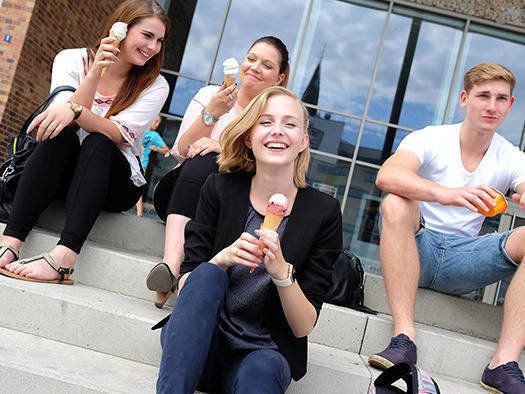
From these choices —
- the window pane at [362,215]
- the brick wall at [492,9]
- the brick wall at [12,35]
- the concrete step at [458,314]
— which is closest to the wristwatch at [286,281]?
the concrete step at [458,314]

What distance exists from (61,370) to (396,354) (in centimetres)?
149

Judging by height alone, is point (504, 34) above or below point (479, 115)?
above

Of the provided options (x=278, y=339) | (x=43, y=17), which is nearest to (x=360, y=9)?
(x=43, y=17)

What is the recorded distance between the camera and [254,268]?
217cm

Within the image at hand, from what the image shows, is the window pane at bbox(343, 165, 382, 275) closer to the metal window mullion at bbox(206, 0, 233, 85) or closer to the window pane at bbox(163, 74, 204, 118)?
the metal window mullion at bbox(206, 0, 233, 85)

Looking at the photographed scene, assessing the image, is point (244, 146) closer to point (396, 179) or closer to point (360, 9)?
point (396, 179)

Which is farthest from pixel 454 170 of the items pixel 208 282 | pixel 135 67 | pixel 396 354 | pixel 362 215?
pixel 362 215

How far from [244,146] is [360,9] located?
24.9ft

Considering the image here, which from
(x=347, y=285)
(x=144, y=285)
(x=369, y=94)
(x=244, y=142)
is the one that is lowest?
(x=144, y=285)

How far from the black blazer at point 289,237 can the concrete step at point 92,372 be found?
35 centimetres

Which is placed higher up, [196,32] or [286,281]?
[196,32]

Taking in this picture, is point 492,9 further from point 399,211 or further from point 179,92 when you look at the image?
point 399,211

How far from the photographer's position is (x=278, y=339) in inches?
82.4

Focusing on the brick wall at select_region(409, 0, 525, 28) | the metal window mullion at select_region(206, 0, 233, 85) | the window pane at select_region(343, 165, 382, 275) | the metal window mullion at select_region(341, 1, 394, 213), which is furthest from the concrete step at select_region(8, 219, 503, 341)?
the brick wall at select_region(409, 0, 525, 28)
